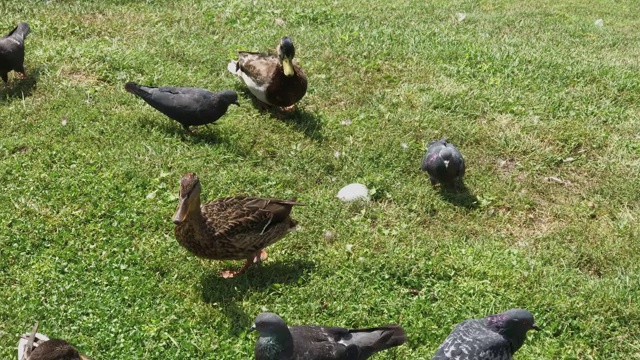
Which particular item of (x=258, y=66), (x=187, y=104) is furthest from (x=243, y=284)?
(x=258, y=66)

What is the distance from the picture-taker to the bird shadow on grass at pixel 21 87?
26.2 ft

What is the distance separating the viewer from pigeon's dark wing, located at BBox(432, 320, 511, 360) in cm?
443

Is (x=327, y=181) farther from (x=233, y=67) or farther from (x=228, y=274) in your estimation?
(x=233, y=67)

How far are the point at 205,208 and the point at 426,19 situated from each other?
7273mm

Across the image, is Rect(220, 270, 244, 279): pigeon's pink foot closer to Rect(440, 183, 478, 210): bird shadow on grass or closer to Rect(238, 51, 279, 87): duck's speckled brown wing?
Rect(440, 183, 478, 210): bird shadow on grass

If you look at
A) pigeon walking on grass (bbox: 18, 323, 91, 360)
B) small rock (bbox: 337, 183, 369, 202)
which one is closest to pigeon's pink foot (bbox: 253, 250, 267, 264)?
small rock (bbox: 337, 183, 369, 202)

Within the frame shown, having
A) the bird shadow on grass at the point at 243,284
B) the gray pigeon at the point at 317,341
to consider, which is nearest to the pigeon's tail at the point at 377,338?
the gray pigeon at the point at 317,341

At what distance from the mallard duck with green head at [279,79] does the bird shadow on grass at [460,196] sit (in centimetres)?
213

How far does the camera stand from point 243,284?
18.2ft

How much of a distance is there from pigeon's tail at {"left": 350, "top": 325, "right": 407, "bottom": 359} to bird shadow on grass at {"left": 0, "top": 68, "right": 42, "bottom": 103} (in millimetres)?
5397

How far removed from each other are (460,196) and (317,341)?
287 cm

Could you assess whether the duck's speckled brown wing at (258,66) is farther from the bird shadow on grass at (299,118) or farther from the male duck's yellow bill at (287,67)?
the bird shadow on grass at (299,118)

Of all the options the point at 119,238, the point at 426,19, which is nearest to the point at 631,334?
the point at 119,238

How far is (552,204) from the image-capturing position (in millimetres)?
6863
